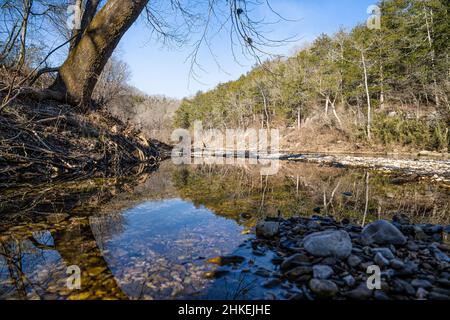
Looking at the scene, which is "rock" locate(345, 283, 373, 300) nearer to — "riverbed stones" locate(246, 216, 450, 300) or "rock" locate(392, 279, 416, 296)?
"riverbed stones" locate(246, 216, 450, 300)

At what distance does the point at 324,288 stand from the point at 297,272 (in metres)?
0.24

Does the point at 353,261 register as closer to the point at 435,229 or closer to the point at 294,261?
the point at 294,261

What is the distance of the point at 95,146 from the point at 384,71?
78.9 ft

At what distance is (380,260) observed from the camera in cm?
176

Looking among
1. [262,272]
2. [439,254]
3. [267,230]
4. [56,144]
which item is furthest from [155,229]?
[56,144]

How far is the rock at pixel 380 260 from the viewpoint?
1.73 meters

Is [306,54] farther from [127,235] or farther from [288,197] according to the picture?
[127,235]

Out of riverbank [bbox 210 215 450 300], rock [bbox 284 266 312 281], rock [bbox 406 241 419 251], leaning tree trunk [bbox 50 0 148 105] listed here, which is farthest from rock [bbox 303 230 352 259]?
leaning tree trunk [bbox 50 0 148 105]

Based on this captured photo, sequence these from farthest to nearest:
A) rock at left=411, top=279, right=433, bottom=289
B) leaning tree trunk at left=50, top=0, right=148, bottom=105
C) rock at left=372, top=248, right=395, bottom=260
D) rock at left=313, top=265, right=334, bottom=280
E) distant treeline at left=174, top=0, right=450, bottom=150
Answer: distant treeline at left=174, top=0, right=450, bottom=150 < leaning tree trunk at left=50, top=0, right=148, bottom=105 < rock at left=372, top=248, right=395, bottom=260 < rock at left=313, top=265, right=334, bottom=280 < rock at left=411, top=279, right=433, bottom=289

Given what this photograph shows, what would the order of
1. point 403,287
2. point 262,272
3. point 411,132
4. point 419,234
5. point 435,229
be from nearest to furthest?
point 403,287 < point 262,272 < point 419,234 < point 435,229 < point 411,132

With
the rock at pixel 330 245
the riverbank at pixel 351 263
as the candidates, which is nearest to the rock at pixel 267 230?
the riverbank at pixel 351 263

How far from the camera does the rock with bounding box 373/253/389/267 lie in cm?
173

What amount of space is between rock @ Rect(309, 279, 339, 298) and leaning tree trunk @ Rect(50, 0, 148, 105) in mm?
4673
